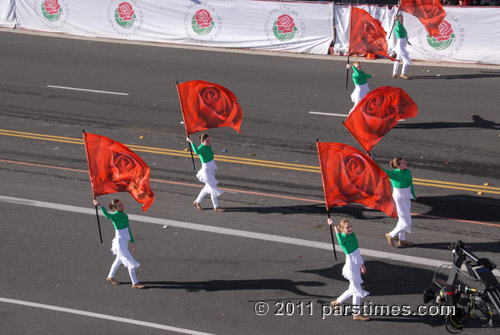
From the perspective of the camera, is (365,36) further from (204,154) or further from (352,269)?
(352,269)

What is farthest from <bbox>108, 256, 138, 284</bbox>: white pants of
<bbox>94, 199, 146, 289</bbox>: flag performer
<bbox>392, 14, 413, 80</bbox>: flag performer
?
<bbox>392, 14, 413, 80</bbox>: flag performer

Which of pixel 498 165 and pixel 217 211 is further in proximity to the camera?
pixel 498 165

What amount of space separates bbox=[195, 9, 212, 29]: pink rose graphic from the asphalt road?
8.73ft

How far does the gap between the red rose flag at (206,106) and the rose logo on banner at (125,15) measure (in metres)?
12.7

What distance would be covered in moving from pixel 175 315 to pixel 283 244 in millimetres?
2882

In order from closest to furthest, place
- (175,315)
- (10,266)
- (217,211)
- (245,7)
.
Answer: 1. (175,315)
2. (10,266)
3. (217,211)
4. (245,7)

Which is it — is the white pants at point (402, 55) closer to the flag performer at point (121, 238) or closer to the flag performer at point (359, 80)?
the flag performer at point (359, 80)

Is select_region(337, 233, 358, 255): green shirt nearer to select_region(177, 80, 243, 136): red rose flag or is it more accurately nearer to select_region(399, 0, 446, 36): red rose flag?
select_region(177, 80, 243, 136): red rose flag

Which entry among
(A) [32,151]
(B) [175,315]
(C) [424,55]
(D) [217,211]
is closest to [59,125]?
(A) [32,151]

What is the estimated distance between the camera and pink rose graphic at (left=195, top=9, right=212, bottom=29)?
25422 mm

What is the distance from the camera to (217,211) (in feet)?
47.4

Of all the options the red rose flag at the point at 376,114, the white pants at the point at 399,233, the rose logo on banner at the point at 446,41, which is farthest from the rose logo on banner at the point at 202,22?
the white pants at the point at 399,233

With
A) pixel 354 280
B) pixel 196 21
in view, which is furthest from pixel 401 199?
pixel 196 21

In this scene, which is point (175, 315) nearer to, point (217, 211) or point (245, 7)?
point (217, 211)
